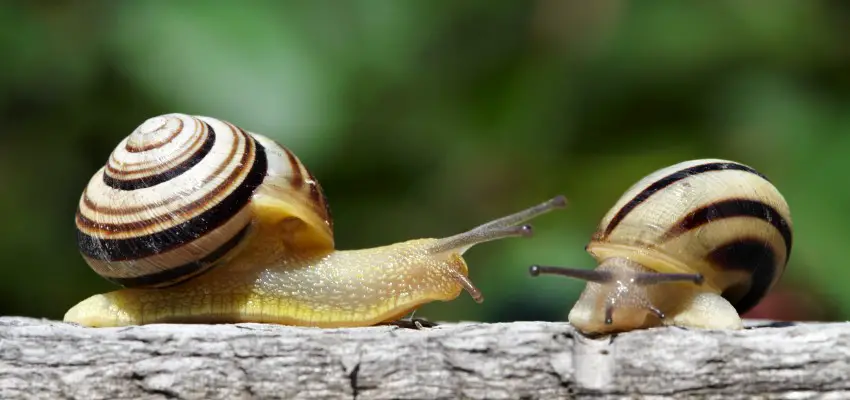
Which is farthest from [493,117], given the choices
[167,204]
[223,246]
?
[167,204]

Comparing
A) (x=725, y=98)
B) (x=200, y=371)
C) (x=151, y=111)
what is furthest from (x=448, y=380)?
(x=725, y=98)

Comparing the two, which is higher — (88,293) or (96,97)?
(96,97)

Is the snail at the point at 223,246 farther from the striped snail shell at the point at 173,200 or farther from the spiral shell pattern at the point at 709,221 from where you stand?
the spiral shell pattern at the point at 709,221

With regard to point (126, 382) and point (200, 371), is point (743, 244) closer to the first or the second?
point (200, 371)

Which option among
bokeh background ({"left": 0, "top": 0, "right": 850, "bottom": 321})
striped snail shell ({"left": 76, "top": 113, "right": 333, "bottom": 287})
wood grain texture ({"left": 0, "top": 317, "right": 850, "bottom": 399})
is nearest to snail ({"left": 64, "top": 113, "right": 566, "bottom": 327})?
striped snail shell ({"left": 76, "top": 113, "right": 333, "bottom": 287})

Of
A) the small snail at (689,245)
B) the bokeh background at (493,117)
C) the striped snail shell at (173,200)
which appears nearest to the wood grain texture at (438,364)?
the small snail at (689,245)

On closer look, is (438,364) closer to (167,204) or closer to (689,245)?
(689,245)
